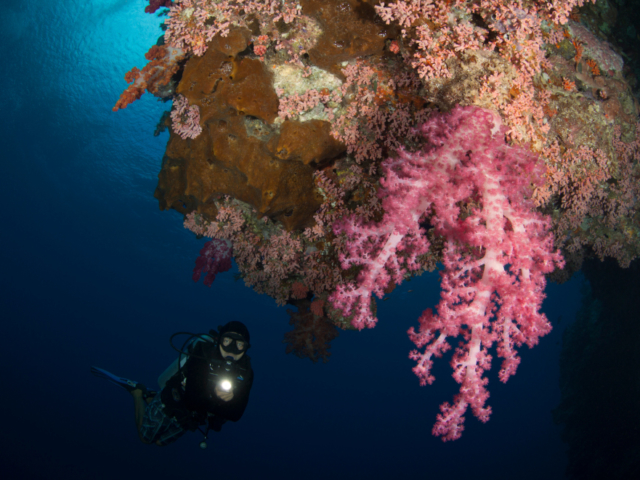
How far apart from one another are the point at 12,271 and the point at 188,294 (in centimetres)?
2216

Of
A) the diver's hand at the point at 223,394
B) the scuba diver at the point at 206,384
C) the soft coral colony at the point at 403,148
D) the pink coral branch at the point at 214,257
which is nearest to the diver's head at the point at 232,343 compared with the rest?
the scuba diver at the point at 206,384

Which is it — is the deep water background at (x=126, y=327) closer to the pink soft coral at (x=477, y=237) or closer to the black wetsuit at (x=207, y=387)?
the black wetsuit at (x=207, y=387)

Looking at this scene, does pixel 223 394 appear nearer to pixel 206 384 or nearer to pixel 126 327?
pixel 206 384

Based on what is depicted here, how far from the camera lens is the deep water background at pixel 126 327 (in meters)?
21.8

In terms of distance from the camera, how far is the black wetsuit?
4.28 metres

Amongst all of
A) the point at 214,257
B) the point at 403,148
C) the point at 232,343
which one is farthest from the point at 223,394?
the point at 403,148

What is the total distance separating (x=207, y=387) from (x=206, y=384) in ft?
0.15

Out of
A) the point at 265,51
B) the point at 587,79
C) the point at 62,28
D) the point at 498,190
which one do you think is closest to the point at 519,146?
the point at 498,190

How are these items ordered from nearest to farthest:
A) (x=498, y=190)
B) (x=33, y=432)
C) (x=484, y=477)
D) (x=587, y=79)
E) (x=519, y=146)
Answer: (x=498, y=190)
(x=519, y=146)
(x=587, y=79)
(x=33, y=432)
(x=484, y=477)

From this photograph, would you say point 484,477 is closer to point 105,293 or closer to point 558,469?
point 558,469

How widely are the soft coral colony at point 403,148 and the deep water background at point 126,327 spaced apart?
57.6 feet

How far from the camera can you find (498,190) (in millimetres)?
2555

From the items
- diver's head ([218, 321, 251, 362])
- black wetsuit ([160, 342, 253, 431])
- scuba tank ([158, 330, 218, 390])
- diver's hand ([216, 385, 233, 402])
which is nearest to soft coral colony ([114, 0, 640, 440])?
diver's head ([218, 321, 251, 362])

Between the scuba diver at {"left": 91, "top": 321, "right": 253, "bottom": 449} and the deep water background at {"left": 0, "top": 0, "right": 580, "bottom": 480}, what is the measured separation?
19.2m
